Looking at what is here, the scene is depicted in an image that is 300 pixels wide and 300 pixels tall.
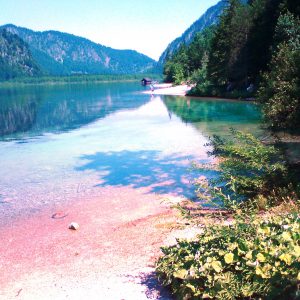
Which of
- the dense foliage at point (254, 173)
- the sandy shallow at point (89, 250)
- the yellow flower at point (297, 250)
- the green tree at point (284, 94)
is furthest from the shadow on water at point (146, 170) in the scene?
the yellow flower at point (297, 250)

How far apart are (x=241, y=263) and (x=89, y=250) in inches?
208

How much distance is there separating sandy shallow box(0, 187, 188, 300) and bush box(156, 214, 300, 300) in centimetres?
95

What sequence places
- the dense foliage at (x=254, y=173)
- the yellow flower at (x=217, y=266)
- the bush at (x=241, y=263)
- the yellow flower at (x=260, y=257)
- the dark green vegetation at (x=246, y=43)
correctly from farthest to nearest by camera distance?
the dark green vegetation at (x=246, y=43)
the dense foliage at (x=254, y=173)
the yellow flower at (x=217, y=266)
the yellow flower at (x=260, y=257)
the bush at (x=241, y=263)

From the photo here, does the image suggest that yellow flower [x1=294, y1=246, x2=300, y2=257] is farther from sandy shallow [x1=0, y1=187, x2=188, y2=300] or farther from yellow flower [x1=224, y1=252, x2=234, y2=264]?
sandy shallow [x1=0, y1=187, x2=188, y2=300]

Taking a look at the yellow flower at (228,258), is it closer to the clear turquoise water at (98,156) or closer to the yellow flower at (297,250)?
the yellow flower at (297,250)

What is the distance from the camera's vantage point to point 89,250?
382 inches

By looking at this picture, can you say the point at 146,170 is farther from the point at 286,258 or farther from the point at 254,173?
the point at 286,258

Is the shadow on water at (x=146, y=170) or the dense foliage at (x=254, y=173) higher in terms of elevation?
the dense foliage at (x=254, y=173)

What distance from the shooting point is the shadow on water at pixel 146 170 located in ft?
51.6

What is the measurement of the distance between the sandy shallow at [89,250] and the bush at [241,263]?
0.95 meters

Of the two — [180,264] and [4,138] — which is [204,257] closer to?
[180,264]

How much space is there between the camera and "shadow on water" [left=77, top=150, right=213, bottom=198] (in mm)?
15716

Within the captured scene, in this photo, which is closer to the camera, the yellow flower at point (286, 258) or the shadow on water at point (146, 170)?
the yellow flower at point (286, 258)

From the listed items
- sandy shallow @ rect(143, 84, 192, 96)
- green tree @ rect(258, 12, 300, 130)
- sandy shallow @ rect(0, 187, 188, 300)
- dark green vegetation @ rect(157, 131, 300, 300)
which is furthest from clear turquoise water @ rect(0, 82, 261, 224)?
sandy shallow @ rect(143, 84, 192, 96)
